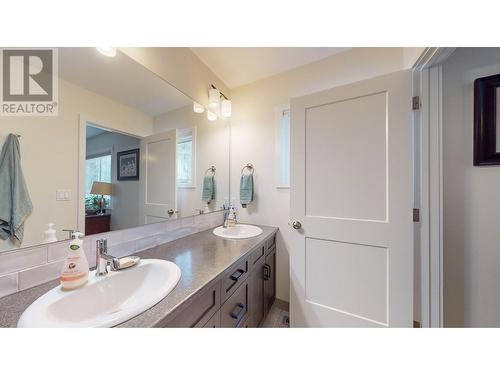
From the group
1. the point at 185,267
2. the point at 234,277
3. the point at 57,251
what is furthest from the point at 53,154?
the point at 234,277

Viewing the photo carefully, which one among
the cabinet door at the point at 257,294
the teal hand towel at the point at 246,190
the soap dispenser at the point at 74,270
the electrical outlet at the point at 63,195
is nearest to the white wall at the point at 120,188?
the electrical outlet at the point at 63,195

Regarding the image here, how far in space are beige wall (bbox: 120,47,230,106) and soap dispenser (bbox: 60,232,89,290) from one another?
104 cm

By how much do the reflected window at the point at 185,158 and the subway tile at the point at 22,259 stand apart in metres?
0.80

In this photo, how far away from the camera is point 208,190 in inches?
67.7

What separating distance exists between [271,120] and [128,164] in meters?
1.29

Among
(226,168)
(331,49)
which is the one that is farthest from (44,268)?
(331,49)

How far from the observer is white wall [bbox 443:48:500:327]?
0.98 meters

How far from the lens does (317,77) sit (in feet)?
5.12

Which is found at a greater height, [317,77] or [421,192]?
[317,77]

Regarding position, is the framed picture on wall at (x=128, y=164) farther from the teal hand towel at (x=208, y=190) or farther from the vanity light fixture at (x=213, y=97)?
the vanity light fixture at (x=213, y=97)

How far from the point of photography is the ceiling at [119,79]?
79cm
